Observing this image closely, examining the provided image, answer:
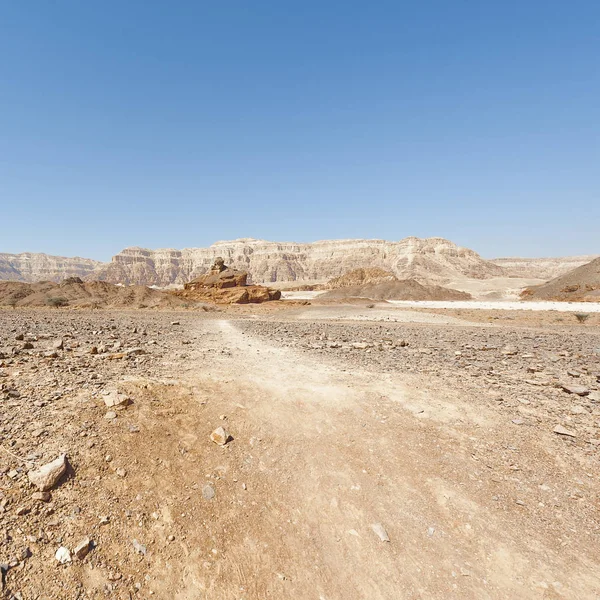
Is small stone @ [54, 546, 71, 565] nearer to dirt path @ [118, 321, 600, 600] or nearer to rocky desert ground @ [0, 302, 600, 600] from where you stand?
rocky desert ground @ [0, 302, 600, 600]

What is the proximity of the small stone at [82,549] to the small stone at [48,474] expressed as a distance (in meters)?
0.78

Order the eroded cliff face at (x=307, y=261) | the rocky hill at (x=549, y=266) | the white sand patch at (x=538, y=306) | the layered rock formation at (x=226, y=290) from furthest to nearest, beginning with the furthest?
the rocky hill at (x=549, y=266) < the eroded cliff face at (x=307, y=261) < the layered rock formation at (x=226, y=290) < the white sand patch at (x=538, y=306)

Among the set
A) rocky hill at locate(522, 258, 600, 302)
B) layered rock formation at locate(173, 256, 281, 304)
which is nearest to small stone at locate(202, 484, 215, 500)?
layered rock formation at locate(173, 256, 281, 304)

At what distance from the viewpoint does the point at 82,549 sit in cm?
313

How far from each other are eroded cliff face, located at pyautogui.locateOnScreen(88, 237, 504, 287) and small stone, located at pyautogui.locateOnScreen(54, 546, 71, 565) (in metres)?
126

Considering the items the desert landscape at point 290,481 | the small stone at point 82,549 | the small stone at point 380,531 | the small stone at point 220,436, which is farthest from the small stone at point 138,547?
the small stone at point 380,531

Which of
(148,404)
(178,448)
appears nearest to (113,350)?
(148,404)

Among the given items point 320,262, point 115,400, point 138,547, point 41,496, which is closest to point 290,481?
point 138,547

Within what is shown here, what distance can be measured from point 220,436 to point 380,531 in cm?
254

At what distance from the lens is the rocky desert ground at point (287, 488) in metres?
3.25

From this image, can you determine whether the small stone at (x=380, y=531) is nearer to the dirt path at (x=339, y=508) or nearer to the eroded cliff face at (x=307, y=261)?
the dirt path at (x=339, y=508)

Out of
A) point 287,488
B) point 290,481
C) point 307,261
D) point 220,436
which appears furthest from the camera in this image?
point 307,261

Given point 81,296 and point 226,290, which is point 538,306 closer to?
point 226,290

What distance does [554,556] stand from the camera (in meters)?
3.50
